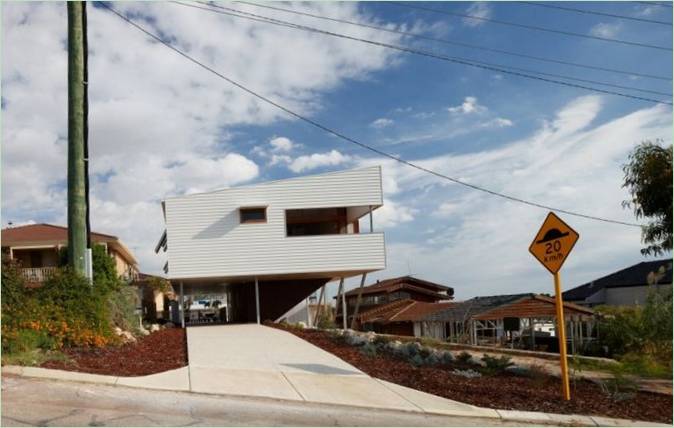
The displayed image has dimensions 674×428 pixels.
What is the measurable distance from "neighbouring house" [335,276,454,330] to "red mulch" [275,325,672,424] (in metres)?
29.2

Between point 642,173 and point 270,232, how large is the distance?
16474mm

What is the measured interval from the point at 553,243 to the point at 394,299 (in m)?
41.2

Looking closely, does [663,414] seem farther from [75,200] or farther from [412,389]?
[75,200]

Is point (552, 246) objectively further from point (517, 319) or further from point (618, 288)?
point (618, 288)

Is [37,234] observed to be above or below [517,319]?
above

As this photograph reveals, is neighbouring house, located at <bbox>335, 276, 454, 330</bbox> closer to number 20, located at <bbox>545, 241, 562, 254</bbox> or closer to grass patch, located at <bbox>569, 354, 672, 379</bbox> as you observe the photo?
grass patch, located at <bbox>569, 354, 672, 379</bbox>

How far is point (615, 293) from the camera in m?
44.8

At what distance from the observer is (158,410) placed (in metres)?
8.02

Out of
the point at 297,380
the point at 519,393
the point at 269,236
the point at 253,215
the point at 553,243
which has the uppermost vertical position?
the point at 253,215

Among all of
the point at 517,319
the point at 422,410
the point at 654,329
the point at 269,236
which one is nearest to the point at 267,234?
the point at 269,236

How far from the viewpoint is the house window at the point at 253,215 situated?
1045 inches

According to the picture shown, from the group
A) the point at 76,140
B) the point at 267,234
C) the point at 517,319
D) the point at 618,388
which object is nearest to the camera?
the point at 618,388

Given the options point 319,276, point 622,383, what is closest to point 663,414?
point 622,383

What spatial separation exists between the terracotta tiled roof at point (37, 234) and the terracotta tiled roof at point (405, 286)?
21.4 meters
